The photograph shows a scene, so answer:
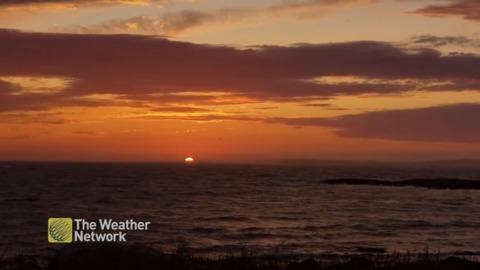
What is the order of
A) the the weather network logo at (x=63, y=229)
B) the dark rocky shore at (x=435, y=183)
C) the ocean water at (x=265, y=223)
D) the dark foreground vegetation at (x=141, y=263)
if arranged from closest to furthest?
the dark foreground vegetation at (x=141, y=263)
the the weather network logo at (x=63, y=229)
the ocean water at (x=265, y=223)
the dark rocky shore at (x=435, y=183)

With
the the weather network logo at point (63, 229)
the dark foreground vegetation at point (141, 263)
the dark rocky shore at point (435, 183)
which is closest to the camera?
the dark foreground vegetation at point (141, 263)

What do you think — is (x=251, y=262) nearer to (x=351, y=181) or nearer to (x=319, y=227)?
(x=319, y=227)

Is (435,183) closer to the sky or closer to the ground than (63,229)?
closer to the sky

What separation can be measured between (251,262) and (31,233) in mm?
25099

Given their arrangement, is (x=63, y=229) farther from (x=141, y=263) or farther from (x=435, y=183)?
(x=435, y=183)

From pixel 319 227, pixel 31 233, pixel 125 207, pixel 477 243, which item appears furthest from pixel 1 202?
pixel 477 243

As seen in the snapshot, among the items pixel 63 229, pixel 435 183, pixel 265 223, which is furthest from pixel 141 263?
pixel 435 183

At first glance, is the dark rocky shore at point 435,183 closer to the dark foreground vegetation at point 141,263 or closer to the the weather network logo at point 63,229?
the the weather network logo at point 63,229

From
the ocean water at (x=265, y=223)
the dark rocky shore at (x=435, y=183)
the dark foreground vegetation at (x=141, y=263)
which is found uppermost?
the dark rocky shore at (x=435, y=183)

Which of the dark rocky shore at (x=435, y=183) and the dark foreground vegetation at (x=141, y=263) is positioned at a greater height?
the dark rocky shore at (x=435, y=183)

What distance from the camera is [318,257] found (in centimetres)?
2878

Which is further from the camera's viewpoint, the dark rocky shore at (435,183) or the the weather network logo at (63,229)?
the dark rocky shore at (435,183)

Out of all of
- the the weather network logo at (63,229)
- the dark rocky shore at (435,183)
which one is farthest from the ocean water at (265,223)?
the dark rocky shore at (435,183)

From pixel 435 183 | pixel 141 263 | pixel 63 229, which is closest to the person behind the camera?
pixel 141 263
